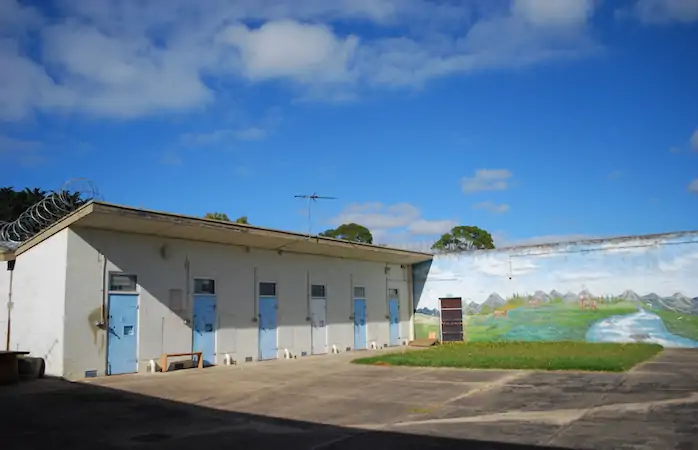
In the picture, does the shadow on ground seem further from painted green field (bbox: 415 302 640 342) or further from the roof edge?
painted green field (bbox: 415 302 640 342)

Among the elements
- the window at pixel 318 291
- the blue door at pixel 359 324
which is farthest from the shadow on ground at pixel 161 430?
the blue door at pixel 359 324

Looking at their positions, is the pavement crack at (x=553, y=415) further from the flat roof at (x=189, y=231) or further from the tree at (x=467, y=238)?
the tree at (x=467, y=238)

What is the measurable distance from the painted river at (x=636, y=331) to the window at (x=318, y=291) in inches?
463

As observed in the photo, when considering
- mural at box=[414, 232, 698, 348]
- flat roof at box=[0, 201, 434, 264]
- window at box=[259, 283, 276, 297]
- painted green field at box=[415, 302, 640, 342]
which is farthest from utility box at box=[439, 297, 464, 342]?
window at box=[259, 283, 276, 297]

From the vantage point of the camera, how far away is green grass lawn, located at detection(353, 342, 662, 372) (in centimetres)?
1586

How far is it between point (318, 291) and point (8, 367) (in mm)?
12057

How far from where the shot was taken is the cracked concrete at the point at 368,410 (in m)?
7.87

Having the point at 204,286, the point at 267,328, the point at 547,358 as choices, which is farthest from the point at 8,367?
the point at 547,358

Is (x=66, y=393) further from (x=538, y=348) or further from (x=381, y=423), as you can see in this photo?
(x=538, y=348)

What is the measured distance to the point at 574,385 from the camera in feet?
41.1

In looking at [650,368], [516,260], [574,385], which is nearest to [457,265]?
[516,260]

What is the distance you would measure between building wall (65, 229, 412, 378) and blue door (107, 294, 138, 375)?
0.66 feet

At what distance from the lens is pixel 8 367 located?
14141 mm

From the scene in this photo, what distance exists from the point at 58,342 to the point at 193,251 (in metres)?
5.00
